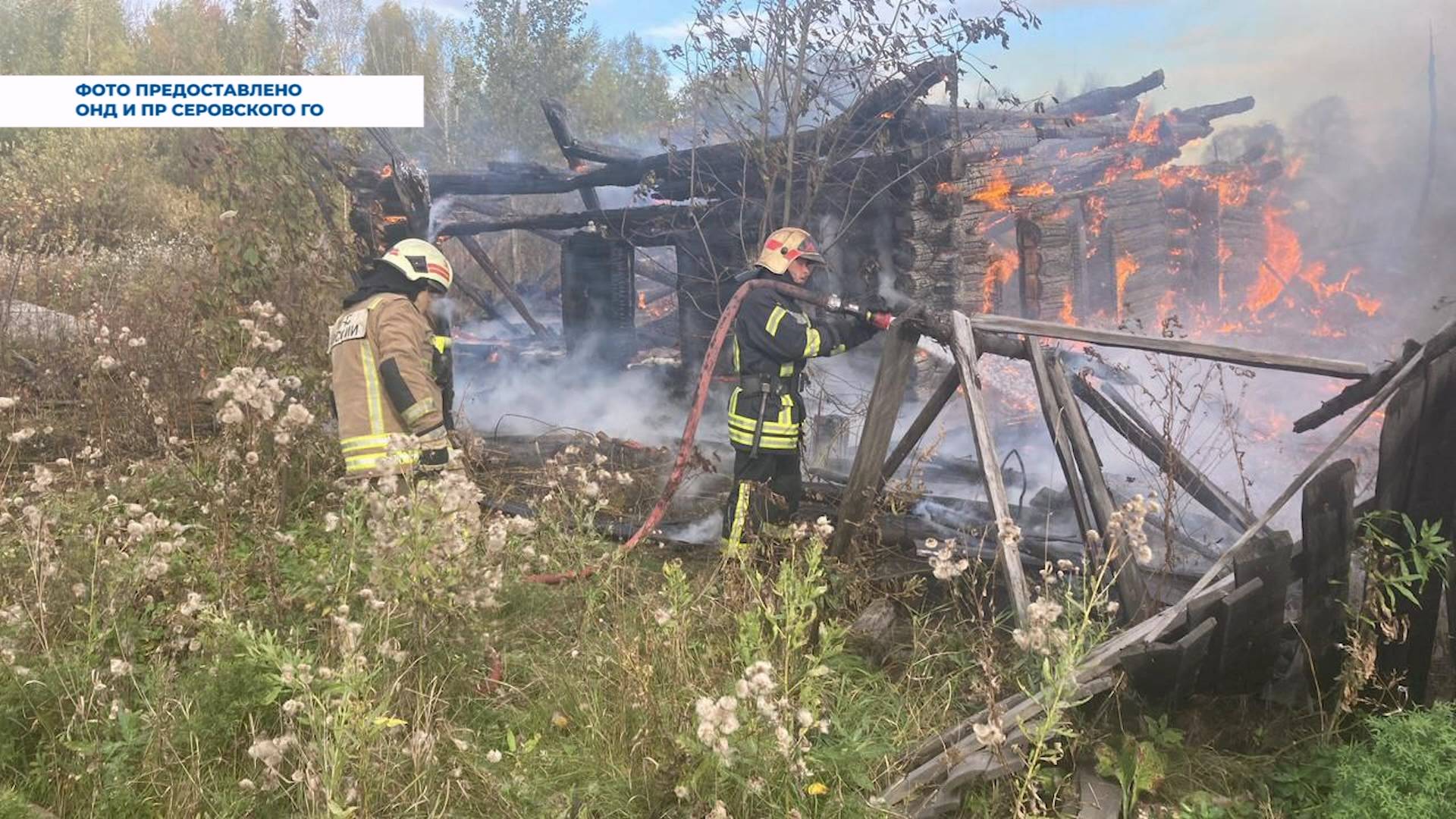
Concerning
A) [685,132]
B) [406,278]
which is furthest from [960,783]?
[685,132]

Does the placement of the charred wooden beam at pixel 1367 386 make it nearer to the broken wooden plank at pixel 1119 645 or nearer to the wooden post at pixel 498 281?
the broken wooden plank at pixel 1119 645

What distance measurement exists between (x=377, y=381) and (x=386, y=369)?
14 cm

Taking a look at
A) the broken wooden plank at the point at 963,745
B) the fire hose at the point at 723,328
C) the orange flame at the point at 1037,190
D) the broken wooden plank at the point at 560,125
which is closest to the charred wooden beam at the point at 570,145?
the broken wooden plank at the point at 560,125

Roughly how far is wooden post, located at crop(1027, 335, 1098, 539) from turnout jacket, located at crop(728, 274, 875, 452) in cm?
123

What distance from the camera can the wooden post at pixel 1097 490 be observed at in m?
3.47

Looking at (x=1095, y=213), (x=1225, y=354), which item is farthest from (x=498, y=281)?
(x=1225, y=354)

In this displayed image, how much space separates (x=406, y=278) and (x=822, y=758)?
3.16 m

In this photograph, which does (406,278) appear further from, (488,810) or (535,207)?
(535,207)

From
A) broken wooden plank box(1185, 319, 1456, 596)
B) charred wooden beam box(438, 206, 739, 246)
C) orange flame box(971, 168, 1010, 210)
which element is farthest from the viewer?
orange flame box(971, 168, 1010, 210)

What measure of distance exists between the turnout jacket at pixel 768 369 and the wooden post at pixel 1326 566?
249cm

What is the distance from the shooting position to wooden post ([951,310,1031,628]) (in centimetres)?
317

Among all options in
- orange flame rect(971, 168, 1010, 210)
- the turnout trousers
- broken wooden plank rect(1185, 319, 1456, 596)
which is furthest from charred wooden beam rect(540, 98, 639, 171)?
broken wooden plank rect(1185, 319, 1456, 596)

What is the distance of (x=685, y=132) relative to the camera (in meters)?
9.61

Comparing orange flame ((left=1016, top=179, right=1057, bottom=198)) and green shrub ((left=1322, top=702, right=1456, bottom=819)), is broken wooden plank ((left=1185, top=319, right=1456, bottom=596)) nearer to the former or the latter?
green shrub ((left=1322, top=702, right=1456, bottom=819))
